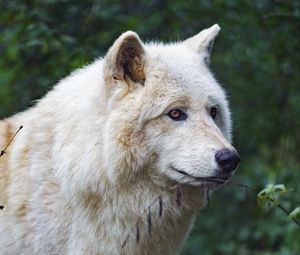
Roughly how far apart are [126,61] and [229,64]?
4.68 m

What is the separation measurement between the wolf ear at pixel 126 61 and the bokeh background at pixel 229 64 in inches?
65.1

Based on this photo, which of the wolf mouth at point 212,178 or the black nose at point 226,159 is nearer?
the black nose at point 226,159

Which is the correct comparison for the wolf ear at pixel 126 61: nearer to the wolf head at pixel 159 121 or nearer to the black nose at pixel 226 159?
the wolf head at pixel 159 121

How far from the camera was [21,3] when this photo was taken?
772 centimetres

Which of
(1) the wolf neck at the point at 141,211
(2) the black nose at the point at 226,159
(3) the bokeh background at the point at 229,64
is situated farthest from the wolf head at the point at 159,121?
(3) the bokeh background at the point at 229,64

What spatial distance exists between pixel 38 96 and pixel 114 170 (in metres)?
2.87

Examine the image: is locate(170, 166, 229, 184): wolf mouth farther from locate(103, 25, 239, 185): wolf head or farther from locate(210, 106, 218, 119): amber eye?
locate(210, 106, 218, 119): amber eye

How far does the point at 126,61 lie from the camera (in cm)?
557

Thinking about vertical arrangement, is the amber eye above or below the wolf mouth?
above

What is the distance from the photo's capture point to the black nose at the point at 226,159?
16.9 ft

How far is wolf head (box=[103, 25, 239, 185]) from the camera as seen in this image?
5285 mm

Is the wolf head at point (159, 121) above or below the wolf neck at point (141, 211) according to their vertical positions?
above

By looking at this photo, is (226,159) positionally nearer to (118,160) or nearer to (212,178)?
(212,178)

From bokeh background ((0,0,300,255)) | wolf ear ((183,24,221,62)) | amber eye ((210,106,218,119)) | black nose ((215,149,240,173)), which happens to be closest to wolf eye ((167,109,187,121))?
amber eye ((210,106,218,119))
